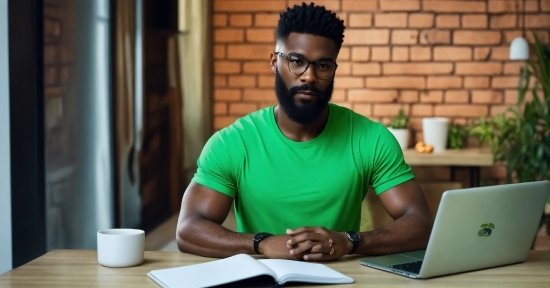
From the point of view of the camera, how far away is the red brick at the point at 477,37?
14.2ft

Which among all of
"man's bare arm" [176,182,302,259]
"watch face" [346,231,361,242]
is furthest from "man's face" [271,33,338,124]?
"watch face" [346,231,361,242]

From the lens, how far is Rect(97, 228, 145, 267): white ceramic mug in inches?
61.0

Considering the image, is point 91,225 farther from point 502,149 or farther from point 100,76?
point 502,149

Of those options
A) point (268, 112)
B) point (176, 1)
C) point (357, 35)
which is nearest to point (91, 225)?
point (268, 112)

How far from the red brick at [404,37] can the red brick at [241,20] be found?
2.91ft

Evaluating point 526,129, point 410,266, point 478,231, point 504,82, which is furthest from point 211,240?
point 504,82

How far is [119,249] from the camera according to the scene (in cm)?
155

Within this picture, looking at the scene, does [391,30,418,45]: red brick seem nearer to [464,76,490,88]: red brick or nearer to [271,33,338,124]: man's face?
[464,76,490,88]: red brick

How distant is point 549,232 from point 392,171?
8.08ft

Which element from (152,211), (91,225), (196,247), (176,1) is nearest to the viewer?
(196,247)

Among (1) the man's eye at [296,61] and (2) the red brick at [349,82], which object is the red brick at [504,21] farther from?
(1) the man's eye at [296,61]

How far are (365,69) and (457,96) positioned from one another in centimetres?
58

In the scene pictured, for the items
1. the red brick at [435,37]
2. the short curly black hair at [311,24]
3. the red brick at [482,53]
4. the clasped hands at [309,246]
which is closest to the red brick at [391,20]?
the red brick at [435,37]

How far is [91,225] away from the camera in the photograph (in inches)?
119
